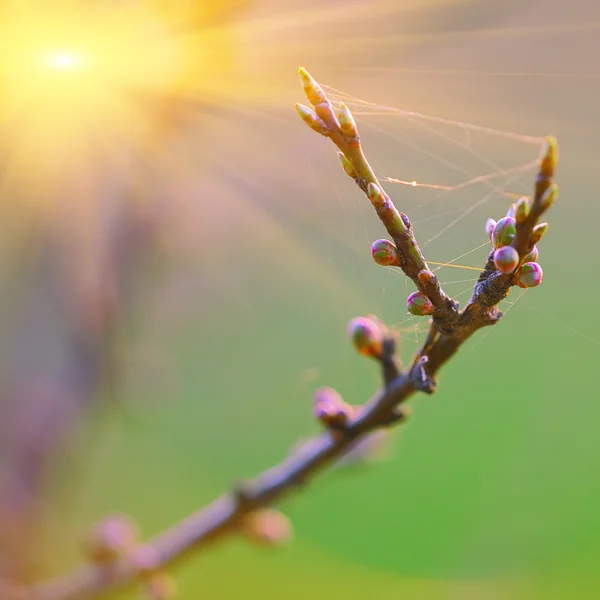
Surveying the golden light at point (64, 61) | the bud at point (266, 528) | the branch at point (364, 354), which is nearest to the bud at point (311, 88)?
the branch at point (364, 354)

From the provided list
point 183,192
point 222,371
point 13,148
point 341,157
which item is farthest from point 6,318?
point 341,157

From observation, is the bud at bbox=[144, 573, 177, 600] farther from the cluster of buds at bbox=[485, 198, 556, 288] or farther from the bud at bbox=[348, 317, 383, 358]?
the cluster of buds at bbox=[485, 198, 556, 288]

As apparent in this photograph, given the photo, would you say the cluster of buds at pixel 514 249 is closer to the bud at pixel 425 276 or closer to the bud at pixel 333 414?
the bud at pixel 425 276

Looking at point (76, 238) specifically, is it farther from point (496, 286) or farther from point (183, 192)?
point (496, 286)

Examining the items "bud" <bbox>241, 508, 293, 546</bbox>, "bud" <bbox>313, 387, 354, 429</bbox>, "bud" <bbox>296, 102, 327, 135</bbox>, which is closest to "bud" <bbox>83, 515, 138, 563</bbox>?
"bud" <bbox>241, 508, 293, 546</bbox>

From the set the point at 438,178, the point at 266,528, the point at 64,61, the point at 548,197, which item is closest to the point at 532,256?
the point at 548,197
